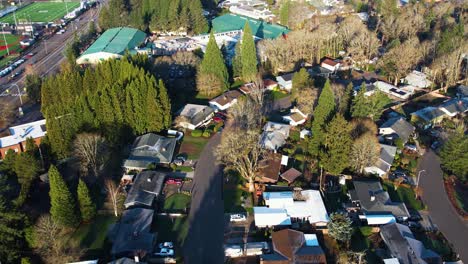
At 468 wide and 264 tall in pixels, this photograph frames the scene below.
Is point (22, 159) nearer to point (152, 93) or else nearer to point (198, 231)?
point (152, 93)

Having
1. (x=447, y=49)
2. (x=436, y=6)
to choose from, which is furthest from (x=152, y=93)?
(x=436, y=6)

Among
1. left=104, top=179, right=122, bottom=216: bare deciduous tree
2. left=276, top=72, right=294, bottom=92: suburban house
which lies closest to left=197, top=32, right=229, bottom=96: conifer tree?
left=276, top=72, right=294, bottom=92: suburban house

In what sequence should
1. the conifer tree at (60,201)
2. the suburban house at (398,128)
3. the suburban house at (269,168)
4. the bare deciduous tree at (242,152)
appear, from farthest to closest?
the suburban house at (398,128) < the suburban house at (269,168) < the bare deciduous tree at (242,152) < the conifer tree at (60,201)

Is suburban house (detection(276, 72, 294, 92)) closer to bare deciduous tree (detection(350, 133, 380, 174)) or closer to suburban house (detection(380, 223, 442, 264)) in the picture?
bare deciduous tree (detection(350, 133, 380, 174))

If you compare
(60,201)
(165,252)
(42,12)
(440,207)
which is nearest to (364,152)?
(440,207)

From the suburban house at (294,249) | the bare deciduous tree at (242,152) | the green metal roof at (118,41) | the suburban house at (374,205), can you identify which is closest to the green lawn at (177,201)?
the bare deciduous tree at (242,152)

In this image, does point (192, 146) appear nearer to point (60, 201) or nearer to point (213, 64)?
point (213, 64)

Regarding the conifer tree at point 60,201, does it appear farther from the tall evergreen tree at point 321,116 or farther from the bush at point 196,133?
the tall evergreen tree at point 321,116
